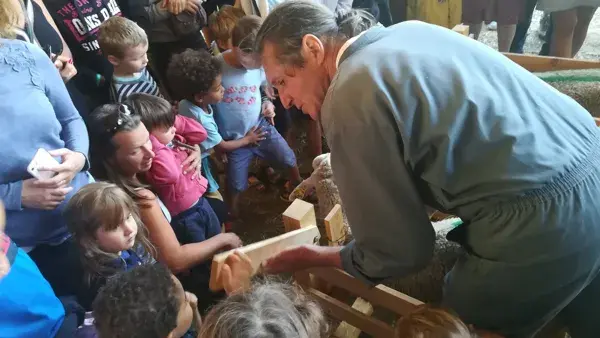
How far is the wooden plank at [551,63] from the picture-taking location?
2217mm

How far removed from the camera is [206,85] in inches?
89.6

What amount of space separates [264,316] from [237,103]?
1.70 meters

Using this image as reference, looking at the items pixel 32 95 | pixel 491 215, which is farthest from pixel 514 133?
pixel 32 95

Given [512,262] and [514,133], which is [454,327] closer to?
[512,262]

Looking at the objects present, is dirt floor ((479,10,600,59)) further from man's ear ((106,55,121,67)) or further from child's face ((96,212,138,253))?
child's face ((96,212,138,253))

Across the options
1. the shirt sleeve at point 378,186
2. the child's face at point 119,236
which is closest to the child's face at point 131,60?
the child's face at point 119,236

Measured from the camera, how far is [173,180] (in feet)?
6.14

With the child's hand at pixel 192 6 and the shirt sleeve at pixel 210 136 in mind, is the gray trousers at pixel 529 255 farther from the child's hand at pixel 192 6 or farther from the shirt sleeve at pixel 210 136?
the child's hand at pixel 192 6

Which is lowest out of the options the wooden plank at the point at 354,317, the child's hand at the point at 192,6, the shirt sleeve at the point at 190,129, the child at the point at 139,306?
the wooden plank at the point at 354,317

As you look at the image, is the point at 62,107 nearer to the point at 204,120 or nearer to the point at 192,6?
the point at 204,120

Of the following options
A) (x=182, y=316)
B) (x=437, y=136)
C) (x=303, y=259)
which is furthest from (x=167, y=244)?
(x=437, y=136)

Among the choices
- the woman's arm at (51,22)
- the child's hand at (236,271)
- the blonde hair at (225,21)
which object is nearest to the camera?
the child's hand at (236,271)

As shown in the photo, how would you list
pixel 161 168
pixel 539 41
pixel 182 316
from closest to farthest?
1. pixel 182 316
2. pixel 161 168
3. pixel 539 41

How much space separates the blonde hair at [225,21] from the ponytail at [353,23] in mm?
1538
